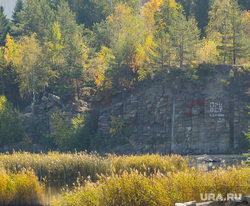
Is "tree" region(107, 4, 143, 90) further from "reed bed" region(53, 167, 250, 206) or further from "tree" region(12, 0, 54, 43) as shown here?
"reed bed" region(53, 167, 250, 206)

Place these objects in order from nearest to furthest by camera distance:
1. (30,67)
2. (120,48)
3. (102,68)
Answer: (120,48) → (30,67) → (102,68)

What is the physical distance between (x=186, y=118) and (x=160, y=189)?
123 feet

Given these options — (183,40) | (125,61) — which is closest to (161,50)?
(183,40)

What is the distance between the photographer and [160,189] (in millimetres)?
12914

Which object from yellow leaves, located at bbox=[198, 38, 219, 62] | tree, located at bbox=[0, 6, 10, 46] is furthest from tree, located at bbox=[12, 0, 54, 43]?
yellow leaves, located at bbox=[198, 38, 219, 62]

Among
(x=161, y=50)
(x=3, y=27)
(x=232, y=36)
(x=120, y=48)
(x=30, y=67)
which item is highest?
(x=3, y=27)

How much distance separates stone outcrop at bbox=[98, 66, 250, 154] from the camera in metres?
48.3

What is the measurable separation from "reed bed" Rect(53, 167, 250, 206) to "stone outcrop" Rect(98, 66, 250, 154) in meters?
35.0

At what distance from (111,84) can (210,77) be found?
45.8ft

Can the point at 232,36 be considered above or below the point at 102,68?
above

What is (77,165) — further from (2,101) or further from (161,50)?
(2,101)

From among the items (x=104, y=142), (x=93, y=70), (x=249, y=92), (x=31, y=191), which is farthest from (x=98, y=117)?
(x=31, y=191)

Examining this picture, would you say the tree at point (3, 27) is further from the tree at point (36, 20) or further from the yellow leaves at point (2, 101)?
the yellow leaves at point (2, 101)

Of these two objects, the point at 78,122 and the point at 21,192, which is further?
the point at 78,122
